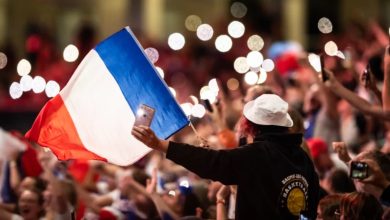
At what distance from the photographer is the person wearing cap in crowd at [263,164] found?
8.68 meters

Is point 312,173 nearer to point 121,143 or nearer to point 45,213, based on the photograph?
point 121,143

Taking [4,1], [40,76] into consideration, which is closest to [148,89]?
[40,76]

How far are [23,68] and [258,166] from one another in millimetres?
13468

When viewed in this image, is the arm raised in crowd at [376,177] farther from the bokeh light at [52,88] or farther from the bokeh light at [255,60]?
the bokeh light at [52,88]

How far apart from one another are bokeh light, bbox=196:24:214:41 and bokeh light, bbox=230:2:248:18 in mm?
724

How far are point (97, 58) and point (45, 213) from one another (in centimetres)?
214

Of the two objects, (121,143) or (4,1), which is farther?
(4,1)

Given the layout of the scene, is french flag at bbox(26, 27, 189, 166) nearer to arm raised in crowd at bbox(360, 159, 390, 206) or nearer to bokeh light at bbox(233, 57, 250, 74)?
arm raised in crowd at bbox(360, 159, 390, 206)

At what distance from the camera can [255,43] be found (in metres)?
21.1

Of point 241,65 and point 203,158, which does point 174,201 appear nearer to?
point 203,158

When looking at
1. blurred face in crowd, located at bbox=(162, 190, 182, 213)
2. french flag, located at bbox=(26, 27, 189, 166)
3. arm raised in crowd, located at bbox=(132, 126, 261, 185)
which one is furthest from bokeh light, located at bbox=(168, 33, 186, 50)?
arm raised in crowd, located at bbox=(132, 126, 261, 185)

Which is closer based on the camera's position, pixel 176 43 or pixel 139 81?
pixel 139 81

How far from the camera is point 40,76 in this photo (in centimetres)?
2030

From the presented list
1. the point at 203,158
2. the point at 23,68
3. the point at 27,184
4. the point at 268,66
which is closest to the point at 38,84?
the point at 23,68
